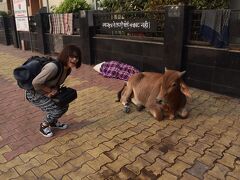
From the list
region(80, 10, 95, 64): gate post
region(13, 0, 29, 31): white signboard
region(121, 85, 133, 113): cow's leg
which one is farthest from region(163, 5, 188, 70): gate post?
region(13, 0, 29, 31): white signboard

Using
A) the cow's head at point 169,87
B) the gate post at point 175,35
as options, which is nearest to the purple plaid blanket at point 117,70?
the gate post at point 175,35

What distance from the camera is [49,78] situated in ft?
12.2

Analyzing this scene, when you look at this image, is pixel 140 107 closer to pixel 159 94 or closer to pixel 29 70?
pixel 159 94

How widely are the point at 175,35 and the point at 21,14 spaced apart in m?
8.31

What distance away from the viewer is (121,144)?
3979mm

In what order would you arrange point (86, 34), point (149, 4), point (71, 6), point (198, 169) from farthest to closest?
point (71, 6), point (86, 34), point (149, 4), point (198, 169)

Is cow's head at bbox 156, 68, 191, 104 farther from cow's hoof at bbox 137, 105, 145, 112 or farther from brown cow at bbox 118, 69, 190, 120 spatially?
cow's hoof at bbox 137, 105, 145, 112

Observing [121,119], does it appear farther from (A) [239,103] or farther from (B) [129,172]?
(A) [239,103]

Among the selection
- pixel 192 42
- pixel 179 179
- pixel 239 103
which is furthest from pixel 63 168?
pixel 192 42

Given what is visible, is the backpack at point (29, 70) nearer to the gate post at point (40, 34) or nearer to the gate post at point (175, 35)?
the gate post at point (175, 35)

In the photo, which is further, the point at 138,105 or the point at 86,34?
the point at 86,34

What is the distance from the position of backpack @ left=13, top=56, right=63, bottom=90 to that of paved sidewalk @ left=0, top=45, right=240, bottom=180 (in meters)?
1.00

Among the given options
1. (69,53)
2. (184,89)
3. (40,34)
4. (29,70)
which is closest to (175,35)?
(184,89)

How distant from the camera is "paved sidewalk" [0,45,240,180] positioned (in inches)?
133
